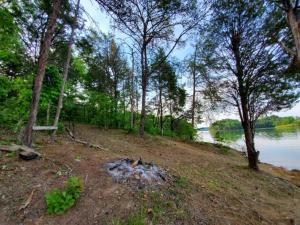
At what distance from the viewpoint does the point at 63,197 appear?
3.38 metres

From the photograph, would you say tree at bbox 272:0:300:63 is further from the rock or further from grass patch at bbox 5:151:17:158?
grass patch at bbox 5:151:17:158

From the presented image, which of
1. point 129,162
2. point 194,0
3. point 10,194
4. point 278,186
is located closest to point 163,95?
point 194,0

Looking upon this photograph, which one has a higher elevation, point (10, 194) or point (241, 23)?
point (241, 23)

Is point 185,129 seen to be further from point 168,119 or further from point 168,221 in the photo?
point 168,221

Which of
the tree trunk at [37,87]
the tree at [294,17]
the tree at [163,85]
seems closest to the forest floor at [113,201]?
the tree trunk at [37,87]

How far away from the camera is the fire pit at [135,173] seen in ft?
13.4

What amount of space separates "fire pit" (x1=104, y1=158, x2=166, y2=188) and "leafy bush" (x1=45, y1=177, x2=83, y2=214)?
0.84 meters

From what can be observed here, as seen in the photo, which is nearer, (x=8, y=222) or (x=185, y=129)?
(x=8, y=222)

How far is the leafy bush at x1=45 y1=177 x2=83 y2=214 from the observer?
3.22m

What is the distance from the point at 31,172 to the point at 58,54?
995 centimetres

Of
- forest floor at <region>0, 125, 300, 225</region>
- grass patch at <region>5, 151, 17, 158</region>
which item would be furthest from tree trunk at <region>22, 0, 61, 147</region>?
forest floor at <region>0, 125, 300, 225</region>

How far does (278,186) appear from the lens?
6.96m

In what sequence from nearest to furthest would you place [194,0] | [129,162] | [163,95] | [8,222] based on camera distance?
[8,222] → [129,162] → [194,0] → [163,95]

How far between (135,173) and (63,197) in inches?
56.7
